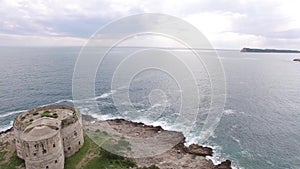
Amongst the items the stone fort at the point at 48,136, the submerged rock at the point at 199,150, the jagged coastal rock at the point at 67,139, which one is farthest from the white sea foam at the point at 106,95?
the submerged rock at the point at 199,150

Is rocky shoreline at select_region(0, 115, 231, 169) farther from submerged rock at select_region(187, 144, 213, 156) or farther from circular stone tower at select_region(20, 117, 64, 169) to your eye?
circular stone tower at select_region(20, 117, 64, 169)

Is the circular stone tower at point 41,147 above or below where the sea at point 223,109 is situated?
above

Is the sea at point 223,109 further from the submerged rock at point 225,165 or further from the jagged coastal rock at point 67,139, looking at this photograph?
the jagged coastal rock at point 67,139

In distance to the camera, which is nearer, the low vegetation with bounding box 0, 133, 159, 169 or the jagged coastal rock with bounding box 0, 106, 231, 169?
the jagged coastal rock with bounding box 0, 106, 231, 169

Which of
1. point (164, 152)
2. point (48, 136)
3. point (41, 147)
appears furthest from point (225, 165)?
point (41, 147)

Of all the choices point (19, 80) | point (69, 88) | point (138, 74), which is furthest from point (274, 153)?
point (19, 80)

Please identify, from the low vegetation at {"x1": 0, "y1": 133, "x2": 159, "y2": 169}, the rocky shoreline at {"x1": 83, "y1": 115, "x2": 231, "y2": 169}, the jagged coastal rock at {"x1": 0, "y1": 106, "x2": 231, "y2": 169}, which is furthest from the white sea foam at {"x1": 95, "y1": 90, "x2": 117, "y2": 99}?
the low vegetation at {"x1": 0, "y1": 133, "x2": 159, "y2": 169}
